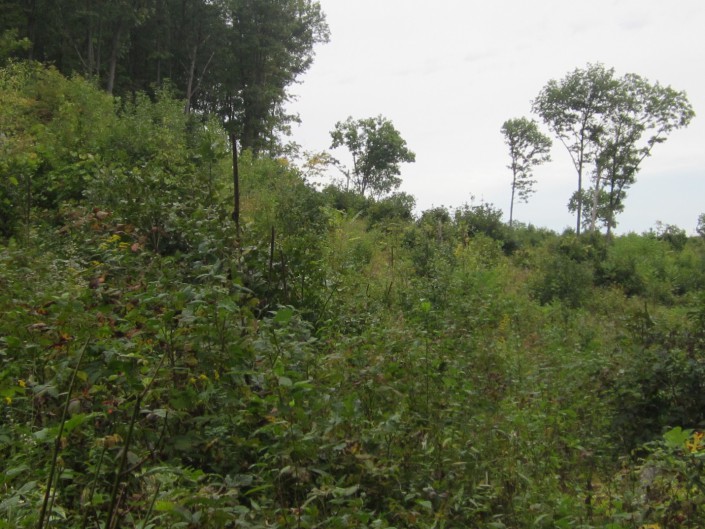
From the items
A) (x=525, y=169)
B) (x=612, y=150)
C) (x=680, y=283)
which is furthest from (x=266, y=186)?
(x=525, y=169)

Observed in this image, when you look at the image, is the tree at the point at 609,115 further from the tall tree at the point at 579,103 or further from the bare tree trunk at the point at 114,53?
the bare tree trunk at the point at 114,53

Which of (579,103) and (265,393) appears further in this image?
(579,103)

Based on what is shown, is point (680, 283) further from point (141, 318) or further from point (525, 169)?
point (525, 169)

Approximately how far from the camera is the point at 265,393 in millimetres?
3125

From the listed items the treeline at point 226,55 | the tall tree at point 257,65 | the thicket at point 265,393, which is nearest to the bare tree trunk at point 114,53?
the treeline at point 226,55

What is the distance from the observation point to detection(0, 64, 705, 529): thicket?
8.13ft

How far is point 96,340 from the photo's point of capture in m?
3.00

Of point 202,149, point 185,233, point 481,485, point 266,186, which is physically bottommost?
point 481,485

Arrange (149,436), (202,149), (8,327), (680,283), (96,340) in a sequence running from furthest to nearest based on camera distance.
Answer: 1. (680,283)
2. (202,149)
3. (8,327)
4. (96,340)
5. (149,436)

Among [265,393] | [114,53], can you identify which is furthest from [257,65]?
[265,393]

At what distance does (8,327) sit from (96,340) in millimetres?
684

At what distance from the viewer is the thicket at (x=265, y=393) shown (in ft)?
8.13

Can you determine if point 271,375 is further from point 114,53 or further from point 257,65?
point 257,65

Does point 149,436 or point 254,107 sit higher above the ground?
point 254,107
